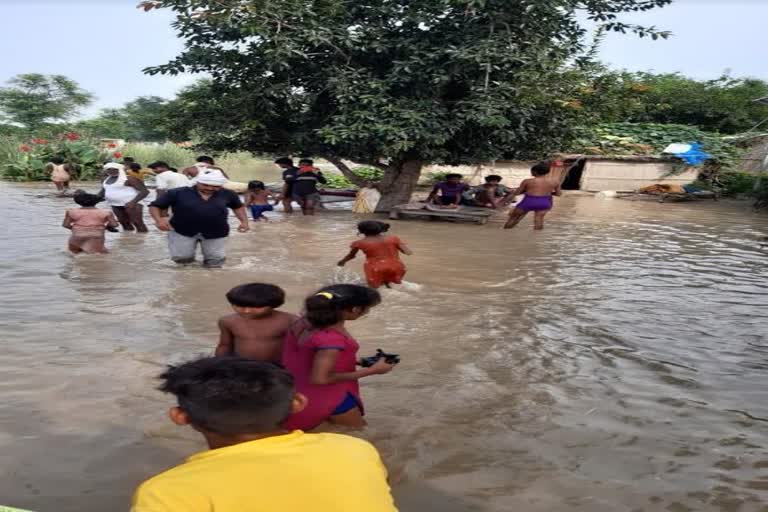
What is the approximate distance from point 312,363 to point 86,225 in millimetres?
6185

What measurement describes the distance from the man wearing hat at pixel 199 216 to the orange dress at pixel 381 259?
1.71 meters

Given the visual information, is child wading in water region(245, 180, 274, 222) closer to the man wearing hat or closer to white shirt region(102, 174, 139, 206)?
white shirt region(102, 174, 139, 206)

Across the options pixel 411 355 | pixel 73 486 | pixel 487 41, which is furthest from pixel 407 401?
pixel 487 41

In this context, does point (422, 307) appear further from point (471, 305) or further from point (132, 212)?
point (132, 212)

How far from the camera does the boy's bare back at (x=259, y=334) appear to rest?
339 cm

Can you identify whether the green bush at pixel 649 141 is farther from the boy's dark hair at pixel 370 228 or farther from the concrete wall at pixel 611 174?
the boy's dark hair at pixel 370 228

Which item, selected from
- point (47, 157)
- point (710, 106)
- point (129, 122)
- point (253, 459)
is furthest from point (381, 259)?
point (129, 122)

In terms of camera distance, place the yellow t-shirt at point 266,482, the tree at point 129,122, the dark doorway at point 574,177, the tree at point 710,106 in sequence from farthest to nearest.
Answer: the tree at point 129,122 < the tree at point 710,106 < the dark doorway at point 574,177 < the yellow t-shirt at point 266,482

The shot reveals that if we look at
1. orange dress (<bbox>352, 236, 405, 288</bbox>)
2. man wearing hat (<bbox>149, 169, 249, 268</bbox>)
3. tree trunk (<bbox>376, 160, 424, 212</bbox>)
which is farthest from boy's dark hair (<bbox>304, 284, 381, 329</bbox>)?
tree trunk (<bbox>376, 160, 424, 212</bbox>)

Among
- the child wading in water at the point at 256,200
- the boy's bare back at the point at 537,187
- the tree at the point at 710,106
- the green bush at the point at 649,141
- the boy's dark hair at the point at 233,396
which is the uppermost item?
the tree at the point at 710,106

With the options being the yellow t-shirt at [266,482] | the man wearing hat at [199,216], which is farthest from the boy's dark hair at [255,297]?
the man wearing hat at [199,216]

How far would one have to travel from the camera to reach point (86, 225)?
27.2ft

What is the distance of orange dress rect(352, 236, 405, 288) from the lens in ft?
21.8

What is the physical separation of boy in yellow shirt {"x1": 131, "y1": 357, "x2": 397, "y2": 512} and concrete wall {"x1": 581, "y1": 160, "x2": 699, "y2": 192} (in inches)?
838
